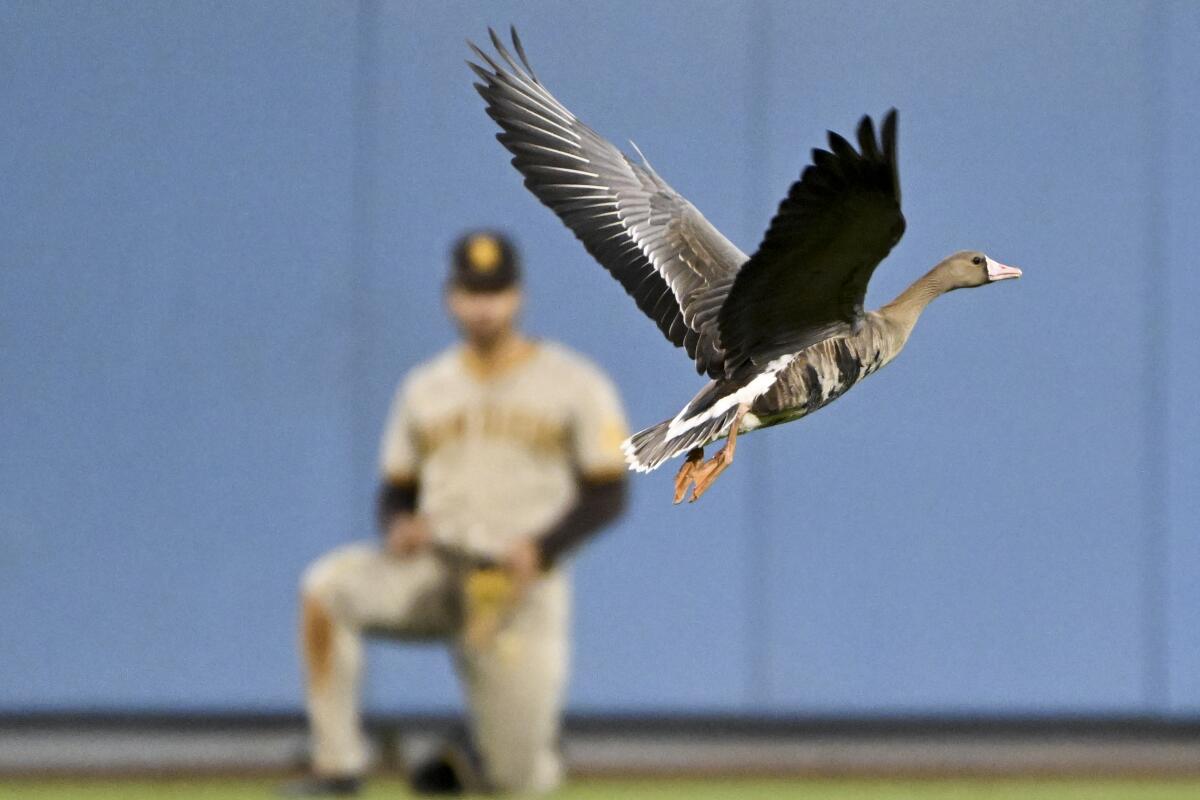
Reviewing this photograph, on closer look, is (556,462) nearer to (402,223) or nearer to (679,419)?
(402,223)

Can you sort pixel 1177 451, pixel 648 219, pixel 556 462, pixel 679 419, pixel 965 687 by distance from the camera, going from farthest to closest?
pixel 965 687 → pixel 1177 451 → pixel 556 462 → pixel 648 219 → pixel 679 419

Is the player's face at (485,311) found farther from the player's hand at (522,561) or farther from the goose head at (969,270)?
the goose head at (969,270)

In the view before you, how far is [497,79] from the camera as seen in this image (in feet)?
5.37

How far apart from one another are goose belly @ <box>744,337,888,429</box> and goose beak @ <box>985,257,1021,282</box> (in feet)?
0.17

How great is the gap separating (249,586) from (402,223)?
1150mm

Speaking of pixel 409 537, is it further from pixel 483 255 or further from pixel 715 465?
pixel 715 465

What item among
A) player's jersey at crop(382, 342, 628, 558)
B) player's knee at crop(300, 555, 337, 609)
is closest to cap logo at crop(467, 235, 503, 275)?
player's jersey at crop(382, 342, 628, 558)

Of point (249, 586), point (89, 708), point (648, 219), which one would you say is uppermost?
point (648, 219)

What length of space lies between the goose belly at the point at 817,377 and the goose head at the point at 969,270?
0.05m

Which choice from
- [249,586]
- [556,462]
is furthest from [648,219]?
[249,586]

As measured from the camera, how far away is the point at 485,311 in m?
4.21

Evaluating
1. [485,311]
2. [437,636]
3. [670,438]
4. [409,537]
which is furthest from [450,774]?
[670,438]

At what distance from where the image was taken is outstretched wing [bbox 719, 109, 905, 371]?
2.35 ft

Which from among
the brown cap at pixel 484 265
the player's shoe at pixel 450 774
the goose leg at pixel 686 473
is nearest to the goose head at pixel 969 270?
the goose leg at pixel 686 473
